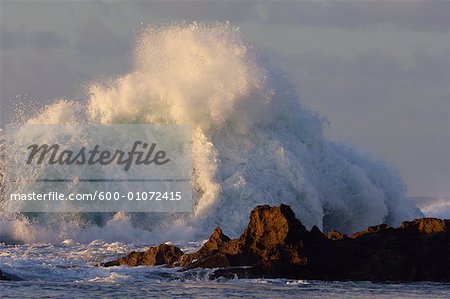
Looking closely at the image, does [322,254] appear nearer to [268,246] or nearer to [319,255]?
[319,255]

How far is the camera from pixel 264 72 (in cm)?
4641

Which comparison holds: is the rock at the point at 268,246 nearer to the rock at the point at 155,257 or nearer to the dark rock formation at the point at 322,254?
the dark rock formation at the point at 322,254

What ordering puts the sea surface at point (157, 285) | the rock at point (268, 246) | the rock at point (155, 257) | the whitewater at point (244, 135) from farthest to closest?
the whitewater at point (244, 135) → the rock at point (155, 257) → the rock at point (268, 246) → the sea surface at point (157, 285)

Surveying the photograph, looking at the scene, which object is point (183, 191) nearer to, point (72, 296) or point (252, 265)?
point (252, 265)

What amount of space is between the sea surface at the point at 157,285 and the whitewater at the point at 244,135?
13424mm

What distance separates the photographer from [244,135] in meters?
45.9

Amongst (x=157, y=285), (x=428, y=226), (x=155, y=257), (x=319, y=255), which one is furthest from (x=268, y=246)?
(x=428, y=226)

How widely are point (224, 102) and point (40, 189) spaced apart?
26.7 feet

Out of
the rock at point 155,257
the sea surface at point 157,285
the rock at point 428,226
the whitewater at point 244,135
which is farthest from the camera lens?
the whitewater at point 244,135

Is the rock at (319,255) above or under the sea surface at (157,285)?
above

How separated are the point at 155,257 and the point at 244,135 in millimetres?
16864

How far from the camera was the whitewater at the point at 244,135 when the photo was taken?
4350cm

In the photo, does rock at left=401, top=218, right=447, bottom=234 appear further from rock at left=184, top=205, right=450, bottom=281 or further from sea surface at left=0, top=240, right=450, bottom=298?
sea surface at left=0, top=240, right=450, bottom=298

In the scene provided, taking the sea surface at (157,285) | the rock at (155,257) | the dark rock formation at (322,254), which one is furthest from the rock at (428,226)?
the rock at (155,257)
